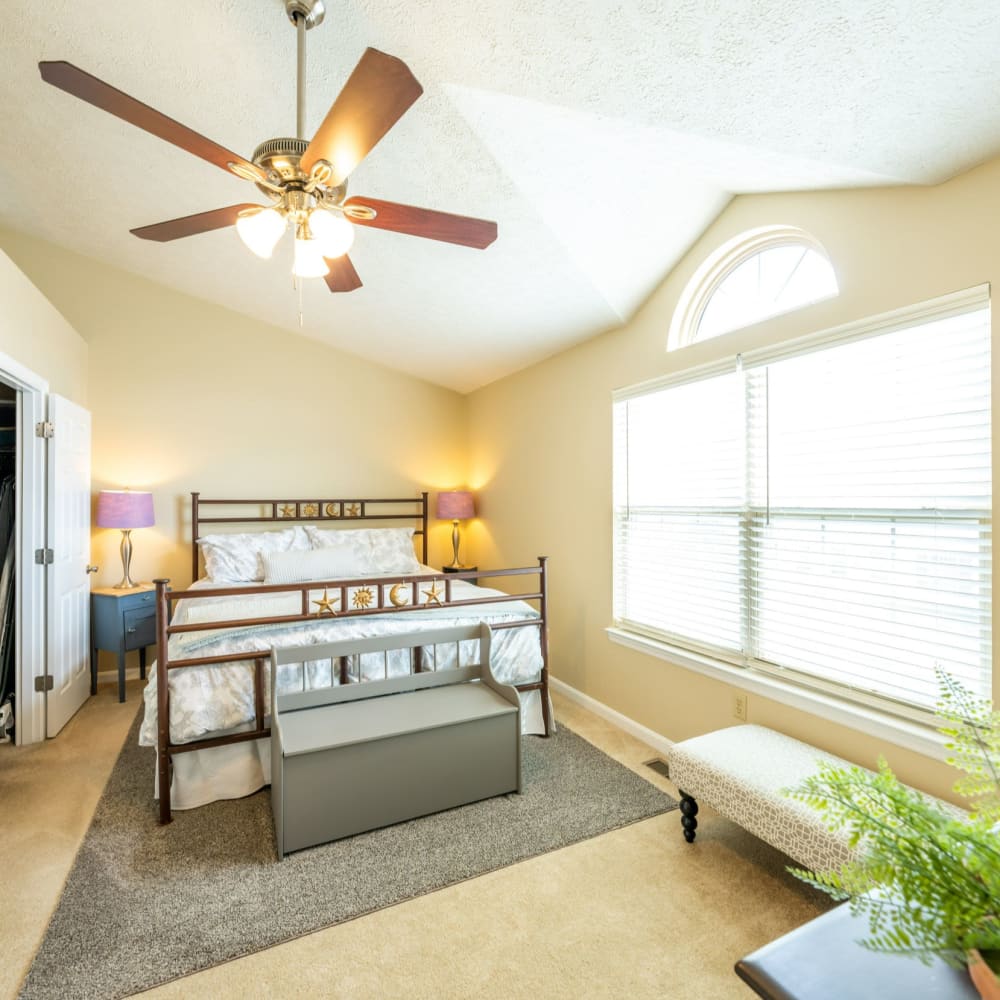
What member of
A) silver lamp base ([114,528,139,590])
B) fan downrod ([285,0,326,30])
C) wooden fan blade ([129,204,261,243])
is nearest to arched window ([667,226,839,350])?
fan downrod ([285,0,326,30])

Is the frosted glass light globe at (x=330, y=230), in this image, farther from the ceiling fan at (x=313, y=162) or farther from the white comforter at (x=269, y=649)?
the white comforter at (x=269, y=649)

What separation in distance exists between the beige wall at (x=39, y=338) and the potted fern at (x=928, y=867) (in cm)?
356

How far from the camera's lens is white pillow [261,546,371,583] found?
383 centimetres

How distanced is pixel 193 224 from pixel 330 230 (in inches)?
24.4

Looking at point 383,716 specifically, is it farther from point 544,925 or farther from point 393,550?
point 393,550

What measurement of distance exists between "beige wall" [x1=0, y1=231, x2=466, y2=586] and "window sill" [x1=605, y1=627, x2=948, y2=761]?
296cm

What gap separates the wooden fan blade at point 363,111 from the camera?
4.50ft

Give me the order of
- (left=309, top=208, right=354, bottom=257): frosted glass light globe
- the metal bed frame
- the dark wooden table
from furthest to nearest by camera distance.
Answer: the metal bed frame
(left=309, top=208, right=354, bottom=257): frosted glass light globe
the dark wooden table

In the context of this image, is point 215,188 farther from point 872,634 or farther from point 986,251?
point 872,634

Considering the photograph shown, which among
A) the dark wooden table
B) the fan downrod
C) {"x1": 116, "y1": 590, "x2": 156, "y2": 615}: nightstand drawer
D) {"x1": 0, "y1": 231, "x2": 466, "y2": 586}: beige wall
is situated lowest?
{"x1": 116, "y1": 590, "x2": 156, "y2": 615}: nightstand drawer

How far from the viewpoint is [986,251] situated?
179 cm

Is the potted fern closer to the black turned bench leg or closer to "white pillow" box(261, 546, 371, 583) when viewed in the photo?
the black turned bench leg

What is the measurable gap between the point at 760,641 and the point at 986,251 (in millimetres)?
1617

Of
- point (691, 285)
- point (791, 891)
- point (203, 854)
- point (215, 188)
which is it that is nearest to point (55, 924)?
point (203, 854)
